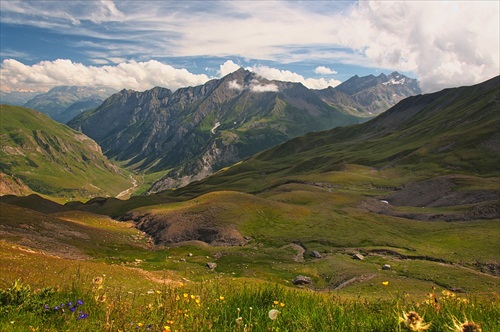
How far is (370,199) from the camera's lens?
128 m

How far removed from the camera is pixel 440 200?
394ft

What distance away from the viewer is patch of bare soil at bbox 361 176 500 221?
96.2 metres

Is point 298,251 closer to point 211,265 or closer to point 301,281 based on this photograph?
point 211,265

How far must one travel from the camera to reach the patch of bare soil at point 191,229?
93938 mm

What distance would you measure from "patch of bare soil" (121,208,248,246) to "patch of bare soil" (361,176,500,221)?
166ft

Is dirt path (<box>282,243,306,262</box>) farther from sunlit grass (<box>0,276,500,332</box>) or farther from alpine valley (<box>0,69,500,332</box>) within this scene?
sunlit grass (<box>0,276,500,332</box>)

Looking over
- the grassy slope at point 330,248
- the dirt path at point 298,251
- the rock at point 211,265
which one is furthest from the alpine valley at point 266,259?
the rock at point 211,265

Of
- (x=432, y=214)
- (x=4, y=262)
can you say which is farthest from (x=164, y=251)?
(x=432, y=214)

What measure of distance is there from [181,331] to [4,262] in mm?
34886

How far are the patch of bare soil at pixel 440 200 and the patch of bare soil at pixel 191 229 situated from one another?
166 ft

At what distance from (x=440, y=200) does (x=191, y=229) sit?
272 ft

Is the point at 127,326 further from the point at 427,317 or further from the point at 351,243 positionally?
the point at 351,243

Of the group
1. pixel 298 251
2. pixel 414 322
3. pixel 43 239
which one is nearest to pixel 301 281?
pixel 298 251

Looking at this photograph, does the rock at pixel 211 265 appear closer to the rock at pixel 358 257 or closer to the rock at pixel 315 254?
the rock at pixel 315 254
